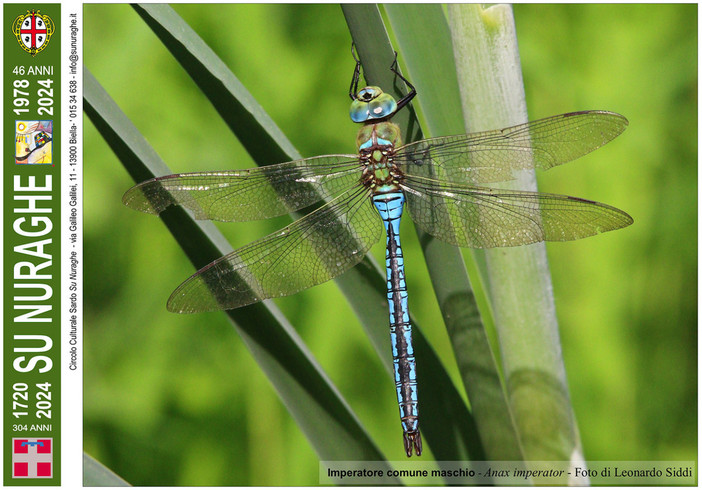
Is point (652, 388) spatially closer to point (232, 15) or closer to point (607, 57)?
point (607, 57)

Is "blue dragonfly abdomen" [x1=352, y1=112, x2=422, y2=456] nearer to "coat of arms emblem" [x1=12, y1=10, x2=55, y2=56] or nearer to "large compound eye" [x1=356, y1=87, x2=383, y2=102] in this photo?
"large compound eye" [x1=356, y1=87, x2=383, y2=102]

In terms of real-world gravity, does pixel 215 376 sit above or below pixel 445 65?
below

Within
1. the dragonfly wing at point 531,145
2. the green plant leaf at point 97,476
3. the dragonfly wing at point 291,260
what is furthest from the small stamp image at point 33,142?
the dragonfly wing at point 531,145

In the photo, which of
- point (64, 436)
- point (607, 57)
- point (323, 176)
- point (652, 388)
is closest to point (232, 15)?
point (323, 176)

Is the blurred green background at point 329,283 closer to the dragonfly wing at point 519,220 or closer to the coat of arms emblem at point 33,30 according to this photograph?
the coat of arms emblem at point 33,30

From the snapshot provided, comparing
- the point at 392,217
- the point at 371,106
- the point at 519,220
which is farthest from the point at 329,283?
the point at 519,220

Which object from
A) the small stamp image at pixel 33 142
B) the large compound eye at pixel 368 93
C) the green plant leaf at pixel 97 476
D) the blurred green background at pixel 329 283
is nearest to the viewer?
the green plant leaf at pixel 97 476


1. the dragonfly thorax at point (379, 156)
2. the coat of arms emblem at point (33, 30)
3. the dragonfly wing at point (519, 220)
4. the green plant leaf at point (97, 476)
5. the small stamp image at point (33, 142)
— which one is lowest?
the green plant leaf at point (97, 476)

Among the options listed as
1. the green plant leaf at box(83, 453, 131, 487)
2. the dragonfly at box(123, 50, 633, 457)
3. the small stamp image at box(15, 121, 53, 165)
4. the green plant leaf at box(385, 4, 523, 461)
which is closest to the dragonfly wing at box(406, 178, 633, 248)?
the dragonfly at box(123, 50, 633, 457)
